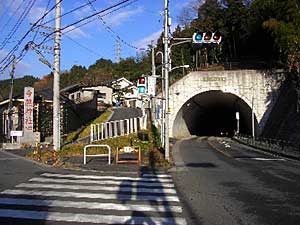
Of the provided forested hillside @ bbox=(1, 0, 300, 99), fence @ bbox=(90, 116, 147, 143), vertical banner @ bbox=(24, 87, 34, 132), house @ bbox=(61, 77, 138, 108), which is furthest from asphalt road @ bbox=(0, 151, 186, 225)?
house @ bbox=(61, 77, 138, 108)

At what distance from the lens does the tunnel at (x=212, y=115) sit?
159 feet

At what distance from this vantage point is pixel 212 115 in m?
64.4

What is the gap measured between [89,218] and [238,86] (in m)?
39.1

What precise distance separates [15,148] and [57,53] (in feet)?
32.7

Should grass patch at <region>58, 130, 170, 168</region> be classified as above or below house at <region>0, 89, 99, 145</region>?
below

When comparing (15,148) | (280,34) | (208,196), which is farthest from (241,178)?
(280,34)

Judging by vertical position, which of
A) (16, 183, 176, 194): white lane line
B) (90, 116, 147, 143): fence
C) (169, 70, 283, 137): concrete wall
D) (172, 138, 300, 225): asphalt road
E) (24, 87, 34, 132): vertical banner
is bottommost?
(172, 138, 300, 225): asphalt road

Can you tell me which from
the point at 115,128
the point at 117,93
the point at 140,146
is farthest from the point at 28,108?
the point at 117,93

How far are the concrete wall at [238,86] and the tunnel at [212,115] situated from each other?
978mm

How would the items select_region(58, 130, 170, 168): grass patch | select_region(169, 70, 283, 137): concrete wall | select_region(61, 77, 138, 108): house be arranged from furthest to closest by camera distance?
select_region(61, 77, 138, 108): house, select_region(169, 70, 283, 137): concrete wall, select_region(58, 130, 170, 168): grass patch

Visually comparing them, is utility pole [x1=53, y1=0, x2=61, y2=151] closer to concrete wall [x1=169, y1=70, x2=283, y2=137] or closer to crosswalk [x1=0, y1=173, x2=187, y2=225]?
crosswalk [x1=0, y1=173, x2=187, y2=225]

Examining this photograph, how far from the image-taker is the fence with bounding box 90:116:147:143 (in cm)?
2928

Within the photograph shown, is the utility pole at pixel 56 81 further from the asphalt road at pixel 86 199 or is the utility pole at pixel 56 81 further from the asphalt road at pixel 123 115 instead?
the asphalt road at pixel 123 115

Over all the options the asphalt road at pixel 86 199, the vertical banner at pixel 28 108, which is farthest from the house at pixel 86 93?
the asphalt road at pixel 86 199
